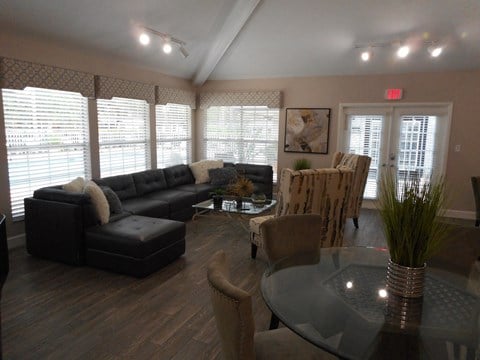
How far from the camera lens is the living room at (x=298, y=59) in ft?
14.2

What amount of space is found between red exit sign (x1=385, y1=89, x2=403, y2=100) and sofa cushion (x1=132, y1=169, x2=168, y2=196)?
3.99 m

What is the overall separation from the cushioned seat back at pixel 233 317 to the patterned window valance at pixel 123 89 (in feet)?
14.5

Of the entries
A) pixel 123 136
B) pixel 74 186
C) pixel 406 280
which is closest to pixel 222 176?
pixel 123 136

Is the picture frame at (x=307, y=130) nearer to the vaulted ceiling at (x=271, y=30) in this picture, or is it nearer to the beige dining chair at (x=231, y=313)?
the vaulted ceiling at (x=271, y=30)

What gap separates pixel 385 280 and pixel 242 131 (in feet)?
18.5

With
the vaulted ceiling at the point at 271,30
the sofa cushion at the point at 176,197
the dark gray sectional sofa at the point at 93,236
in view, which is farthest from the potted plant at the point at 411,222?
the sofa cushion at the point at 176,197

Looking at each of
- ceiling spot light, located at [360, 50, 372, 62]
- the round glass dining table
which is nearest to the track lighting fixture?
ceiling spot light, located at [360, 50, 372, 62]

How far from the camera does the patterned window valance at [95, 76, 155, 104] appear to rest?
16.8 ft

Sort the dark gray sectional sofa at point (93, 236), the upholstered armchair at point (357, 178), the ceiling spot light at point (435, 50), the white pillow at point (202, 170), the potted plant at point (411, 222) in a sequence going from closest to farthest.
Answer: the potted plant at point (411, 222), the dark gray sectional sofa at point (93, 236), the ceiling spot light at point (435, 50), the upholstered armchair at point (357, 178), the white pillow at point (202, 170)

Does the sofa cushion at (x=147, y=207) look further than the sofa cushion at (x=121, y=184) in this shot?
No

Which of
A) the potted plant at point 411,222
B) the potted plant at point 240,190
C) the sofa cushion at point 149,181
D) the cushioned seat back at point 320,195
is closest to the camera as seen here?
the potted plant at point 411,222

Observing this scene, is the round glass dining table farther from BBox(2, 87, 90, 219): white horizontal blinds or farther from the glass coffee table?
BBox(2, 87, 90, 219): white horizontal blinds

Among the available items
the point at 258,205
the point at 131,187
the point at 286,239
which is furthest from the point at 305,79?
the point at 286,239

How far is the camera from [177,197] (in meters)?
5.37
